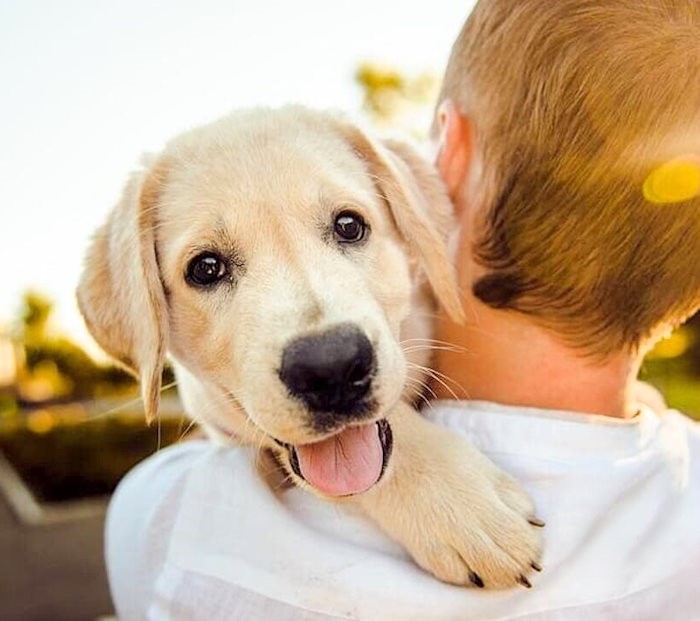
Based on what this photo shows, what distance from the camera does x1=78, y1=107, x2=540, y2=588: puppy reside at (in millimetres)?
2166

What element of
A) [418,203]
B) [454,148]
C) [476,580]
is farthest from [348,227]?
[476,580]

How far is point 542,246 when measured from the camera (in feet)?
7.52

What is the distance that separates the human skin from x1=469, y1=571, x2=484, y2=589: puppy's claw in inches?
18.0

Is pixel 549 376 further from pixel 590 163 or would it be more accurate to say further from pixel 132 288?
pixel 132 288

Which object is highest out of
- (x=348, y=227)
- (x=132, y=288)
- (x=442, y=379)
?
(x=348, y=227)

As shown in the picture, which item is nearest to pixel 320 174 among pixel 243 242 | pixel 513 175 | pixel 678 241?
pixel 243 242

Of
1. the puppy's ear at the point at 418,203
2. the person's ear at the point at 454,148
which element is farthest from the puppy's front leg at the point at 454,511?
the person's ear at the point at 454,148

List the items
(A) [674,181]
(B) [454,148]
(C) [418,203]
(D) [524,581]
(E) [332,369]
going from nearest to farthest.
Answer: (D) [524,581]
(E) [332,369]
(A) [674,181]
(B) [454,148]
(C) [418,203]

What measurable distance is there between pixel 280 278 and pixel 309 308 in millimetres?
196

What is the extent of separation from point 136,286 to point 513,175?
3.36 feet

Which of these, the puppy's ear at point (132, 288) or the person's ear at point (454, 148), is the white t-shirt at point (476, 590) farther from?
the person's ear at point (454, 148)

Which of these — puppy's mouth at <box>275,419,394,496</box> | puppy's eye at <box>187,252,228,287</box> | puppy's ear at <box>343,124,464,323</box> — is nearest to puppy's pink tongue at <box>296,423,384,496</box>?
puppy's mouth at <box>275,419,394,496</box>

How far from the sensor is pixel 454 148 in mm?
2529

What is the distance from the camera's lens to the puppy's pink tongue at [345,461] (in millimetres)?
2191
